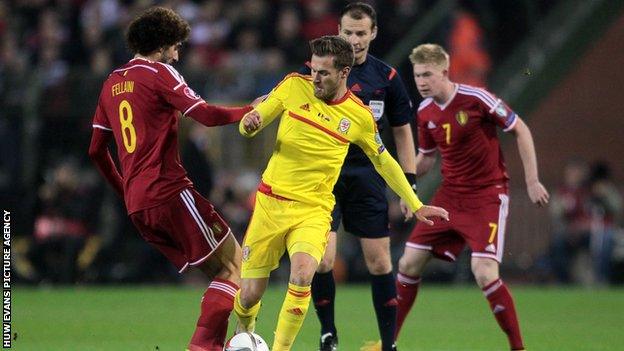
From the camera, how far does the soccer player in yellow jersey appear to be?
8.80 metres

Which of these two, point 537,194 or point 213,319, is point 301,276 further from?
point 537,194

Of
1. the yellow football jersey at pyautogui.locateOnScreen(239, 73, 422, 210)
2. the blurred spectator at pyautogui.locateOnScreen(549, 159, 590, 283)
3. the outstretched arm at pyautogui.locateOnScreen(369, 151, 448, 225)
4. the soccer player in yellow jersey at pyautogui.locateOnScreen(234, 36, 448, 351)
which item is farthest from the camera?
the blurred spectator at pyautogui.locateOnScreen(549, 159, 590, 283)

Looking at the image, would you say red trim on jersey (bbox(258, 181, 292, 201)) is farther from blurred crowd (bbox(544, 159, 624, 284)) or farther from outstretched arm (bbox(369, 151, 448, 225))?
blurred crowd (bbox(544, 159, 624, 284))

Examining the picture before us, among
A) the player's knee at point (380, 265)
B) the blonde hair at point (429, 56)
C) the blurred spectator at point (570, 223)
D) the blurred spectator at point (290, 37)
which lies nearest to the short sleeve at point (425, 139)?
the blonde hair at point (429, 56)

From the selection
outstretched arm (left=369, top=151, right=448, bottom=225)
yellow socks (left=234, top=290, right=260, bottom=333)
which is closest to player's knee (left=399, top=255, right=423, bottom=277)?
outstretched arm (left=369, top=151, right=448, bottom=225)

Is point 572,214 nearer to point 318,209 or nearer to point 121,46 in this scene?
point 121,46

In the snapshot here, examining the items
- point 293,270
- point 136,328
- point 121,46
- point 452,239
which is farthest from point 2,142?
point 293,270

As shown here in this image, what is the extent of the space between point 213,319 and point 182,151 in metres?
9.21

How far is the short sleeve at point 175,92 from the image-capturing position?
859cm

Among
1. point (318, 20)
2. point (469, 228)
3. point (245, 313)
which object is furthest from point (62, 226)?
point (245, 313)

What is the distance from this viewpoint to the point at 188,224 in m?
8.84

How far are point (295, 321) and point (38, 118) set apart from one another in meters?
11.0

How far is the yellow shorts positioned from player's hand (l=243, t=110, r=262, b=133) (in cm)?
63

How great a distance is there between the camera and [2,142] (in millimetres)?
18625
